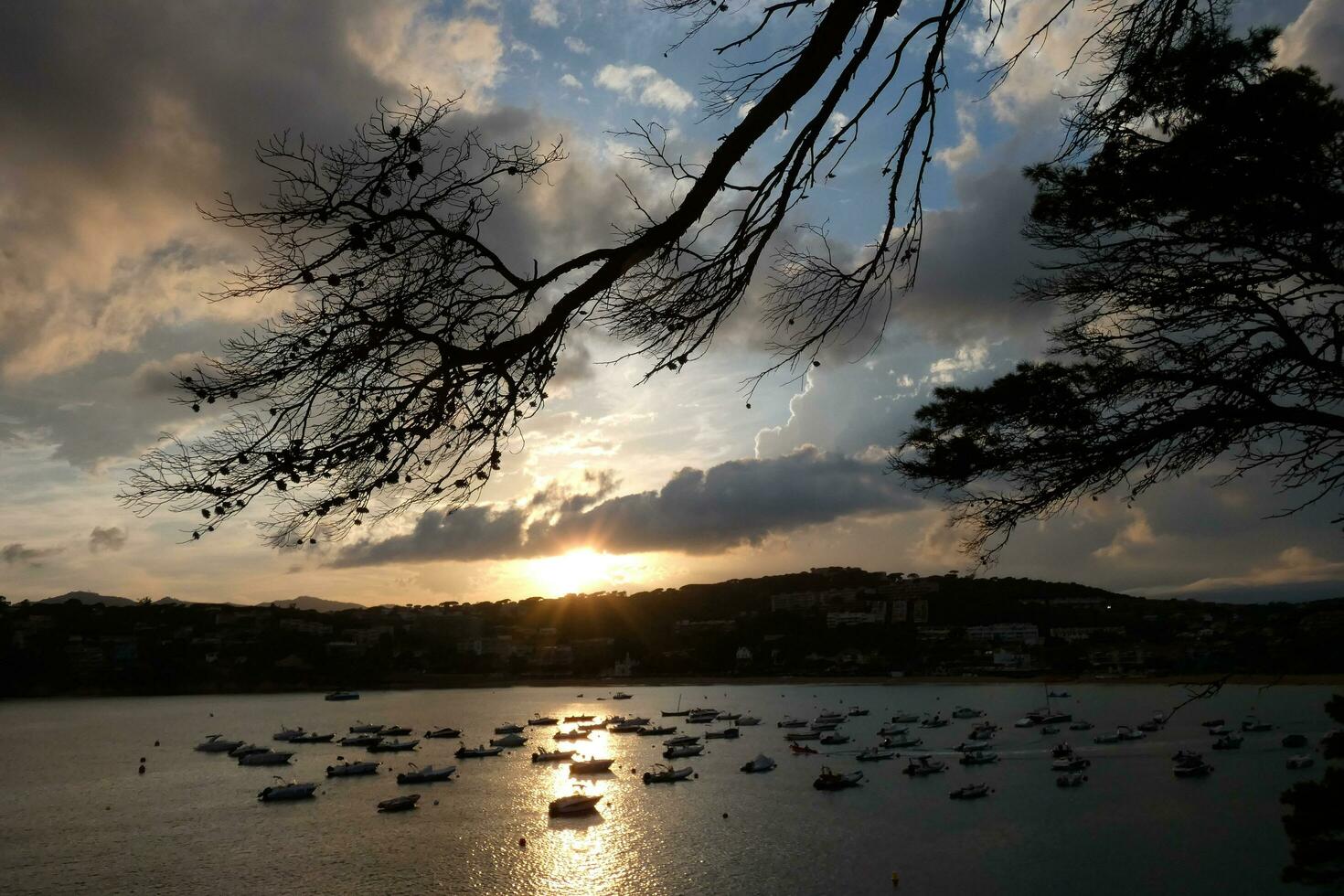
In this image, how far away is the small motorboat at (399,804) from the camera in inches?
1403

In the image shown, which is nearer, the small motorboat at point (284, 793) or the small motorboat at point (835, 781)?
the small motorboat at point (835, 781)

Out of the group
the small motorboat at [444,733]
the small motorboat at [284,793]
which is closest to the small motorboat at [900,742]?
the small motorboat at [444,733]

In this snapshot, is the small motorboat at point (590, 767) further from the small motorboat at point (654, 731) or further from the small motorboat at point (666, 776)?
the small motorboat at point (654, 731)

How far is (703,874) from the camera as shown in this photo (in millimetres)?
24906

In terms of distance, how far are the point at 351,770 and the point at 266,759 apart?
6.87 metres

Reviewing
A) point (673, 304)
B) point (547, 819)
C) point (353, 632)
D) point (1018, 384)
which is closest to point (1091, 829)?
point (547, 819)

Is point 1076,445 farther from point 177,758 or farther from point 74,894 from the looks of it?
point 177,758

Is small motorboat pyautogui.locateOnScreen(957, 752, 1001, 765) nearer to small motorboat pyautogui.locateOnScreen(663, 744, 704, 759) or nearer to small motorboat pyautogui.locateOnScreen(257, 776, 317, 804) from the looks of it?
small motorboat pyautogui.locateOnScreen(663, 744, 704, 759)

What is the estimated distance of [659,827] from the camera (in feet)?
104

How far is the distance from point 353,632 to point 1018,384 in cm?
11986

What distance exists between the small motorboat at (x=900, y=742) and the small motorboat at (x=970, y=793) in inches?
561

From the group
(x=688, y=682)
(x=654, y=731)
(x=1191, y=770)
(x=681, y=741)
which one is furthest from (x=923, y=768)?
(x=688, y=682)

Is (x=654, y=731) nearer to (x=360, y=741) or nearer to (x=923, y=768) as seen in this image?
(x=360, y=741)

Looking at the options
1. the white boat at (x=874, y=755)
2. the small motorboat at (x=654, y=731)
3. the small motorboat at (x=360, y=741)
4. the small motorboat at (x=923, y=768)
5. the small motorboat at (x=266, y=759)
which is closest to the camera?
the small motorboat at (x=923, y=768)
